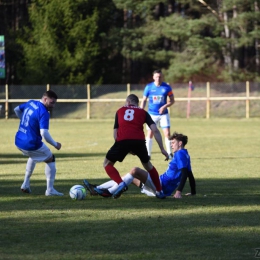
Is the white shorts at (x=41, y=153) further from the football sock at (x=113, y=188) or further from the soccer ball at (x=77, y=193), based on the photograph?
the football sock at (x=113, y=188)

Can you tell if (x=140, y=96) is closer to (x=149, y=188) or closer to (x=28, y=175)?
(x=28, y=175)

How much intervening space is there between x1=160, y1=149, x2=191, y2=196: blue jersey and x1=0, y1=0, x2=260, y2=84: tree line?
127 ft

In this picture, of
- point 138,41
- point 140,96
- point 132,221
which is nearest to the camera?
point 132,221

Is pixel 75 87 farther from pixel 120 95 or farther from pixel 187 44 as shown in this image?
pixel 187 44

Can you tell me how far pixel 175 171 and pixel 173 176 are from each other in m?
0.08

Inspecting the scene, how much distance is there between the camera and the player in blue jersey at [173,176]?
34.8ft

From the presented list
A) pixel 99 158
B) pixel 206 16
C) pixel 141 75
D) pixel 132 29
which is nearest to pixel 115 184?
pixel 99 158

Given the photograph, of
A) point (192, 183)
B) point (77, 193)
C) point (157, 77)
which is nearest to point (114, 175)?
point (77, 193)

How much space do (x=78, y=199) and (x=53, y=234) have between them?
285 cm

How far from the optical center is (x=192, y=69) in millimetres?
50969

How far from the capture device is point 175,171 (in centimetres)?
1108

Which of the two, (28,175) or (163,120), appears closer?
(28,175)

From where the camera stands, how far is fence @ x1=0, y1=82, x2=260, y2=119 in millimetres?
44594

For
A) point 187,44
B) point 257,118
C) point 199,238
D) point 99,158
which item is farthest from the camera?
point 187,44
